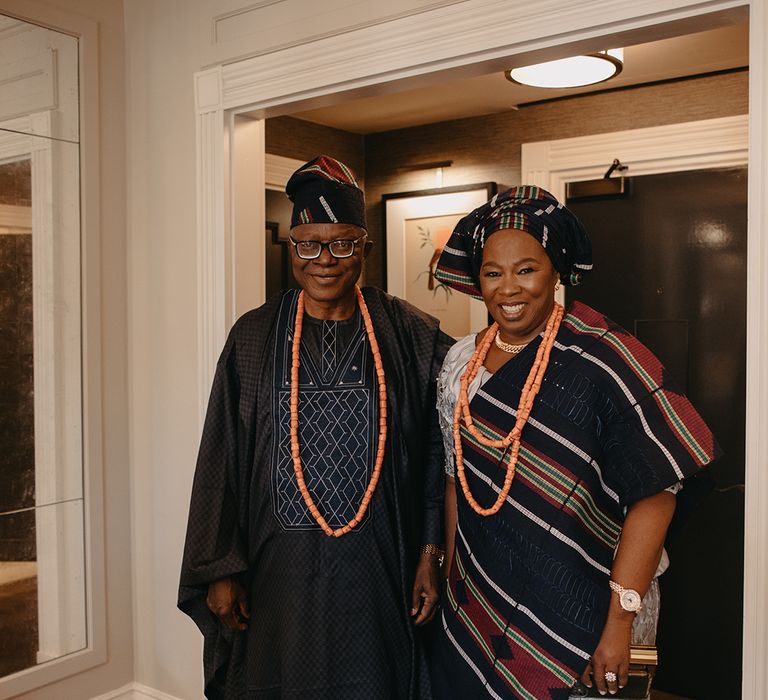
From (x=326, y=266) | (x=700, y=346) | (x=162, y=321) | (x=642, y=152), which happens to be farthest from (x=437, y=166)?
(x=326, y=266)

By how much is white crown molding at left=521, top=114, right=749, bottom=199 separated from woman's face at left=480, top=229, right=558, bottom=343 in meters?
2.00

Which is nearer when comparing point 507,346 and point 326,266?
point 507,346

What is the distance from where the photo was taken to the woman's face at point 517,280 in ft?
5.88

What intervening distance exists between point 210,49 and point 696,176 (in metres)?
2.02

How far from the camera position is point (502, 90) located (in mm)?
3703

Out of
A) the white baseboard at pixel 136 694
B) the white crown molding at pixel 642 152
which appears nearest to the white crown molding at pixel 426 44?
the white crown molding at pixel 642 152

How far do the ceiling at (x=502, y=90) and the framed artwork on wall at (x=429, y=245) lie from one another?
38 cm

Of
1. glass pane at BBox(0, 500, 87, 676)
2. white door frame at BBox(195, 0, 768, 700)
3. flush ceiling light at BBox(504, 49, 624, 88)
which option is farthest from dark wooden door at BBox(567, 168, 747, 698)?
glass pane at BBox(0, 500, 87, 676)

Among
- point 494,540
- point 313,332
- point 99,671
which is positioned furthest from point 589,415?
point 99,671

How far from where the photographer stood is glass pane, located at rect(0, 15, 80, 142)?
8.90 feet

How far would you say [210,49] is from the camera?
282 centimetres

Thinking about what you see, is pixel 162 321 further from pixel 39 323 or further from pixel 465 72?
pixel 465 72

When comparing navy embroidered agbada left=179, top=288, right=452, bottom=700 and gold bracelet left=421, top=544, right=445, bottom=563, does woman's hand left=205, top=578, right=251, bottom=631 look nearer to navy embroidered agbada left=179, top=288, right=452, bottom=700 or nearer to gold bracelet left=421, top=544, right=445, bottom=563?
navy embroidered agbada left=179, top=288, right=452, bottom=700

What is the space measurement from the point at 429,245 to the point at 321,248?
88.7 inches
